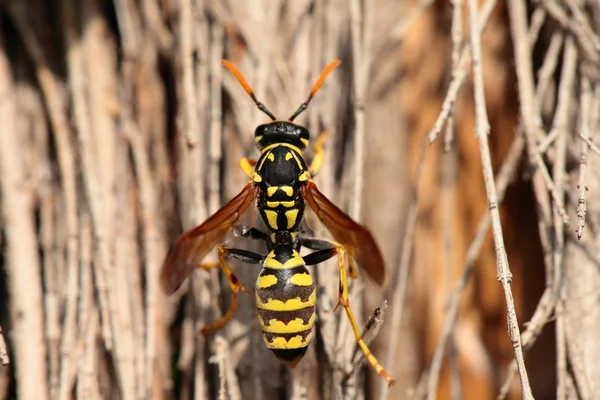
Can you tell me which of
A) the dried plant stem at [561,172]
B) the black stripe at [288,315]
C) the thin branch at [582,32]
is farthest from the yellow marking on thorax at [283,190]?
the thin branch at [582,32]

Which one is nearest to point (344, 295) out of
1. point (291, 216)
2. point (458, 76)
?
point (291, 216)

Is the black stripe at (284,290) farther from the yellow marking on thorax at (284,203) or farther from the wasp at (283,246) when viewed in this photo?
the yellow marking on thorax at (284,203)

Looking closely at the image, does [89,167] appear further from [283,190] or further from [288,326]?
[288,326]

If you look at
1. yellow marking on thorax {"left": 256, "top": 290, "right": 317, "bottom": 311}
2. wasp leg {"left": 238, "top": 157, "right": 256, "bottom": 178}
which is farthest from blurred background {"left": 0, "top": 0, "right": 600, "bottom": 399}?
yellow marking on thorax {"left": 256, "top": 290, "right": 317, "bottom": 311}

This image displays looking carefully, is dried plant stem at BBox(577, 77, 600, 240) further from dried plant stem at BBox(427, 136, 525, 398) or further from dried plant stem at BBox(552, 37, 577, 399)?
dried plant stem at BBox(427, 136, 525, 398)

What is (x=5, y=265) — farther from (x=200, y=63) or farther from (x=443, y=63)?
(x=443, y=63)
